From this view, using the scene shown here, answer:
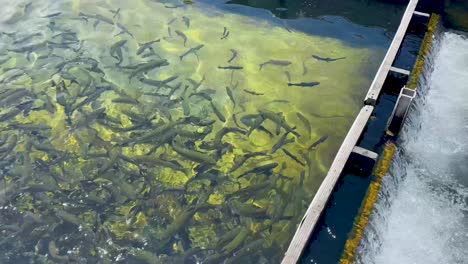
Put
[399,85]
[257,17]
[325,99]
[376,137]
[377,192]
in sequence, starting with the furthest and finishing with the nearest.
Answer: [257,17], [325,99], [399,85], [376,137], [377,192]

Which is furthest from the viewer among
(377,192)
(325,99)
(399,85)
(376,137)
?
(325,99)

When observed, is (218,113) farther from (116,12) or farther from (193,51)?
(116,12)

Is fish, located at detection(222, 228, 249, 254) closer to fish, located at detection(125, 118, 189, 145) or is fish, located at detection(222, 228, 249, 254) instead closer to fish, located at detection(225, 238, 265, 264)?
fish, located at detection(225, 238, 265, 264)

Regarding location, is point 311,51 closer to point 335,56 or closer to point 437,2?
point 335,56

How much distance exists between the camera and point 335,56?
898 centimetres

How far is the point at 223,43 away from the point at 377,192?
5.36 metres

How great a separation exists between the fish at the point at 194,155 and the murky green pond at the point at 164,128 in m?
0.03

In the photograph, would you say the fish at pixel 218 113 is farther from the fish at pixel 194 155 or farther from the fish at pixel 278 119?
the fish at pixel 194 155

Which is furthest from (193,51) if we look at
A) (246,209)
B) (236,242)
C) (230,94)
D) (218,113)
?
Result: (236,242)

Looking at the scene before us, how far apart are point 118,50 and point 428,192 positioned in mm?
7159

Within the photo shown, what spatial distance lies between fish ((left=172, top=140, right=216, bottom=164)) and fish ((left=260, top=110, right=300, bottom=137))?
1486mm

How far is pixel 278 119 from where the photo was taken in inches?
294

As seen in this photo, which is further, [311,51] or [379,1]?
[379,1]

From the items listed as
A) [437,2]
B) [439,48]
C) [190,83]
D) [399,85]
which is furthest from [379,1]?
[190,83]
